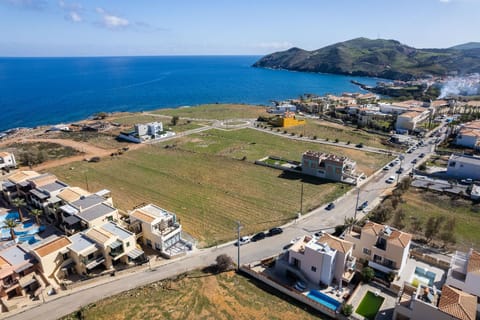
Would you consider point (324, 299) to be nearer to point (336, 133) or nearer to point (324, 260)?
point (324, 260)

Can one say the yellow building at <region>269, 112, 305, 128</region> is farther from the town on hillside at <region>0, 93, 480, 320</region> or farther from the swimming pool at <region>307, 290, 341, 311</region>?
the swimming pool at <region>307, 290, 341, 311</region>

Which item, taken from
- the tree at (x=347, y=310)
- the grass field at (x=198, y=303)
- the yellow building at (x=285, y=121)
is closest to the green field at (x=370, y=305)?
the tree at (x=347, y=310)

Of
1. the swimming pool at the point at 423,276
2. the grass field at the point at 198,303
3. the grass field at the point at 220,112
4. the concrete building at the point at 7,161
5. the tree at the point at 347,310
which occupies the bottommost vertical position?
the grass field at the point at 198,303

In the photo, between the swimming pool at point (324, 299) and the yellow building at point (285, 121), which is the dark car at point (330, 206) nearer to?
the swimming pool at point (324, 299)

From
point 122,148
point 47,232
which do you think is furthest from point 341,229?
point 122,148

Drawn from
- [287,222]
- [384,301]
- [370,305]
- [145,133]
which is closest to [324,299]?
[370,305]

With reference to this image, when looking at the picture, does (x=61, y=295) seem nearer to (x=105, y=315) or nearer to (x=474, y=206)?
(x=105, y=315)
